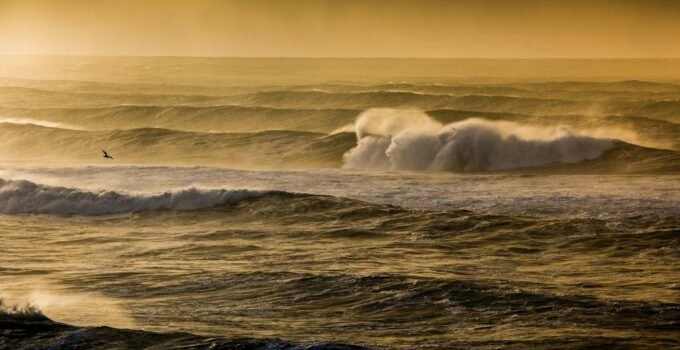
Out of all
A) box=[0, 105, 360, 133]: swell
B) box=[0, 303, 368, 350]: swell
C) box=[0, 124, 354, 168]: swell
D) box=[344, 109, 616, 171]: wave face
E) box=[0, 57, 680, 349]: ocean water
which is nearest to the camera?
box=[0, 303, 368, 350]: swell

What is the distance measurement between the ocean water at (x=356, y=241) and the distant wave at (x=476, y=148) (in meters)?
0.08

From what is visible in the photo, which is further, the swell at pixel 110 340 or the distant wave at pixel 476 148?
the distant wave at pixel 476 148

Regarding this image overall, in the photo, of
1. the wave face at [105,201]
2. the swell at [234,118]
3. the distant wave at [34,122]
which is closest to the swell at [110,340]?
the wave face at [105,201]

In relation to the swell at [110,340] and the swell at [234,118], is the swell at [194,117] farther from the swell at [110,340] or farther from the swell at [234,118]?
the swell at [110,340]

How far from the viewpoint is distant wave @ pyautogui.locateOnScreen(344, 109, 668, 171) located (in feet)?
106

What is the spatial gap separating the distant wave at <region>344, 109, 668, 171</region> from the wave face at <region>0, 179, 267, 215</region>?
8835 millimetres

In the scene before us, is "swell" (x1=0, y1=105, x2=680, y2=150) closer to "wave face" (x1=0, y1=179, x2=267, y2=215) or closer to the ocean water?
the ocean water

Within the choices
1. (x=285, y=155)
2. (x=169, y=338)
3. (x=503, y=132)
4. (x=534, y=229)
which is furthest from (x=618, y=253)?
(x=285, y=155)

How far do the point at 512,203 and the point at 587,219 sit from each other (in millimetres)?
2823

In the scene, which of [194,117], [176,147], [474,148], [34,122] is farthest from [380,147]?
[34,122]

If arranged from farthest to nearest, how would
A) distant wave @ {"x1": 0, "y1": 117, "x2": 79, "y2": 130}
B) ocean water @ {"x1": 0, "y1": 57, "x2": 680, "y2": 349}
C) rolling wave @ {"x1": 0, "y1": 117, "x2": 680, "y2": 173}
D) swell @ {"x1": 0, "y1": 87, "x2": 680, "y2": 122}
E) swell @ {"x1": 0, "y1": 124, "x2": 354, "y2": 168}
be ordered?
1. swell @ {"x1": 0, "y1": 87, "x2": 680, "y2": 122}
2. distant wave @ {"x1": 0, "y1": 117, "x2": 79, "y2": 130}
3. swell @ {"x1": 0, "y1": 124, "x2": 354, "y2": 168}
4. rolling wave @ {"x1": 0, "y1": 117, "x2": 680, "y2": 173}
5. ocean water @ {"x1": 0, "y1": 57, "x2": 680, "y2": 349}

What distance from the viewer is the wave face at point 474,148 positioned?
3231cm

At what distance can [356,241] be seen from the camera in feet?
64.1

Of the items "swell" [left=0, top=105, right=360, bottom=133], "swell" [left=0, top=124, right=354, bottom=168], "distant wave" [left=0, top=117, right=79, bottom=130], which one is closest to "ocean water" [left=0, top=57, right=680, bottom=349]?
"swell" [left=0, top=124, right=354, bottom=168]
